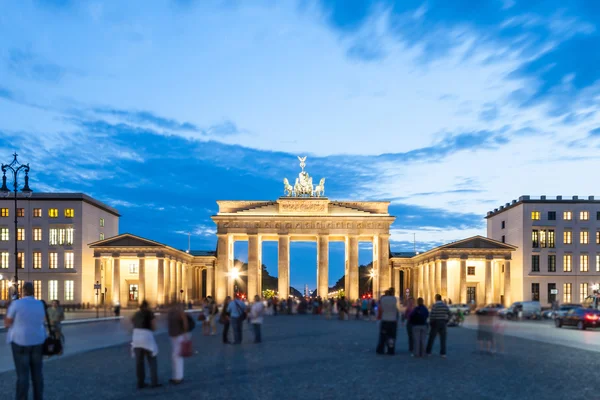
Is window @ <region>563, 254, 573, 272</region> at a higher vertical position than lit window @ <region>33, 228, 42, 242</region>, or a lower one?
lower

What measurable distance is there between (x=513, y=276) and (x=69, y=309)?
5905 centimetres

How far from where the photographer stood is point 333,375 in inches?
740

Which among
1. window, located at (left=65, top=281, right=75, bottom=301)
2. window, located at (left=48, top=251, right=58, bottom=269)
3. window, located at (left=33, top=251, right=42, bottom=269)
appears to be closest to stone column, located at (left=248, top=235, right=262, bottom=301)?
window, located at (left=65, top=281, right=75, bottom=301)

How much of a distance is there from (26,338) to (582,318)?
42.2 metres

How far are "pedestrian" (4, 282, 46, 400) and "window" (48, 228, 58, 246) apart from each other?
86.4 meters

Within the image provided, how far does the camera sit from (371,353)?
25.7 m

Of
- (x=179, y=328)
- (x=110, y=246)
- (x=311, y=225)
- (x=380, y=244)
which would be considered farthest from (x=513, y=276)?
(x=179, y=328)

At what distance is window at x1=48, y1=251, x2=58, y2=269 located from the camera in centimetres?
9594

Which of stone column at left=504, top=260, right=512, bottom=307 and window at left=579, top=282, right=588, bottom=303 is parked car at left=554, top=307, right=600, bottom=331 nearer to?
stone column at left=504, top=260, right=512, bottom=307

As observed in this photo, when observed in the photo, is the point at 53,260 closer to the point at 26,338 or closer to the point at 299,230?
the point at 299,230

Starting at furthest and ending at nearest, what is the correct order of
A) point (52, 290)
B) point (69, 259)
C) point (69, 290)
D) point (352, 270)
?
point (352, 270)
point (69, 259)
point (69, 290)
point (52, 290)

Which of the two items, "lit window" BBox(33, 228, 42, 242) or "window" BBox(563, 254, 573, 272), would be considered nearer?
"lit window" BBox(33, 228, 42, 242)

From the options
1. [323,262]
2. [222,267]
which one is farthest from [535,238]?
[222,267]

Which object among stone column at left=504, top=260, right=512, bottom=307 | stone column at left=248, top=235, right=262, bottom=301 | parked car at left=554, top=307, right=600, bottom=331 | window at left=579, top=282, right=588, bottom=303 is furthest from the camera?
stone column at left=248, top=235, right=262, bottom=301
